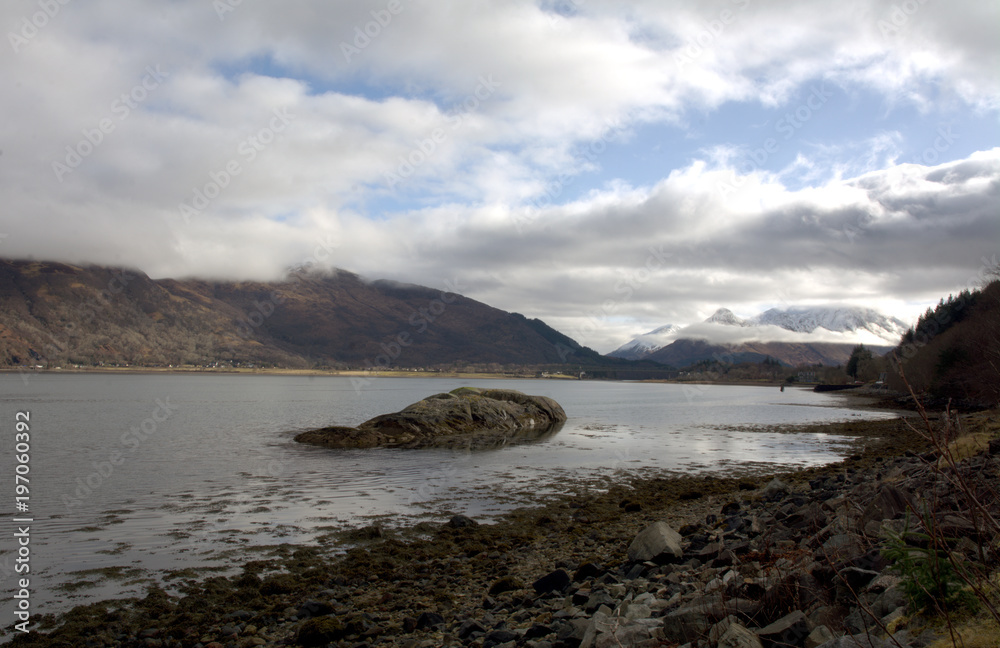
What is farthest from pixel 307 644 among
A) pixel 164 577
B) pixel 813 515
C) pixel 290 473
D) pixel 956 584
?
pixel 290 473

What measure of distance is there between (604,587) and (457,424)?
33.2 meters

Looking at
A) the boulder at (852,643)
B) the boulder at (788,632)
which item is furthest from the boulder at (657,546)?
the boulder at (852,643)

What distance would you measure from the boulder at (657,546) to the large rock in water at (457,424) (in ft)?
80.8

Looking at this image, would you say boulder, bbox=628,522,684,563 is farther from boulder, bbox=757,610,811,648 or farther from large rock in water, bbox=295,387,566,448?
large rock in water, bbox=295,387,566,448

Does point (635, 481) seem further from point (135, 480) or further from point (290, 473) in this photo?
point (135, 480)

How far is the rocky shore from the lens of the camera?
5734 mm

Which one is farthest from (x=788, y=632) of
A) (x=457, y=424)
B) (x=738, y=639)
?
(x=457, y=424)

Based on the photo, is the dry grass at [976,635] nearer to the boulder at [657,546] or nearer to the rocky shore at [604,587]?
the rocky shore at [604,587]

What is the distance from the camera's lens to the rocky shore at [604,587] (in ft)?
18.8

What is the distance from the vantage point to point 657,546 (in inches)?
456

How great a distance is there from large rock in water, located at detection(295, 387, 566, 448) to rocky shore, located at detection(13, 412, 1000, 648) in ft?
67.8

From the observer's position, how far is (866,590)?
247 inches

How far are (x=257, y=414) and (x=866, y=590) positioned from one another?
6081cm

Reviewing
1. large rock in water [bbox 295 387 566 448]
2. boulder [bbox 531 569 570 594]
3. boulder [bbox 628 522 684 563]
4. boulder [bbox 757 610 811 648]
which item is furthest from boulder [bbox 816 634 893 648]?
large rock in water [bbox 295 387 566 448]
